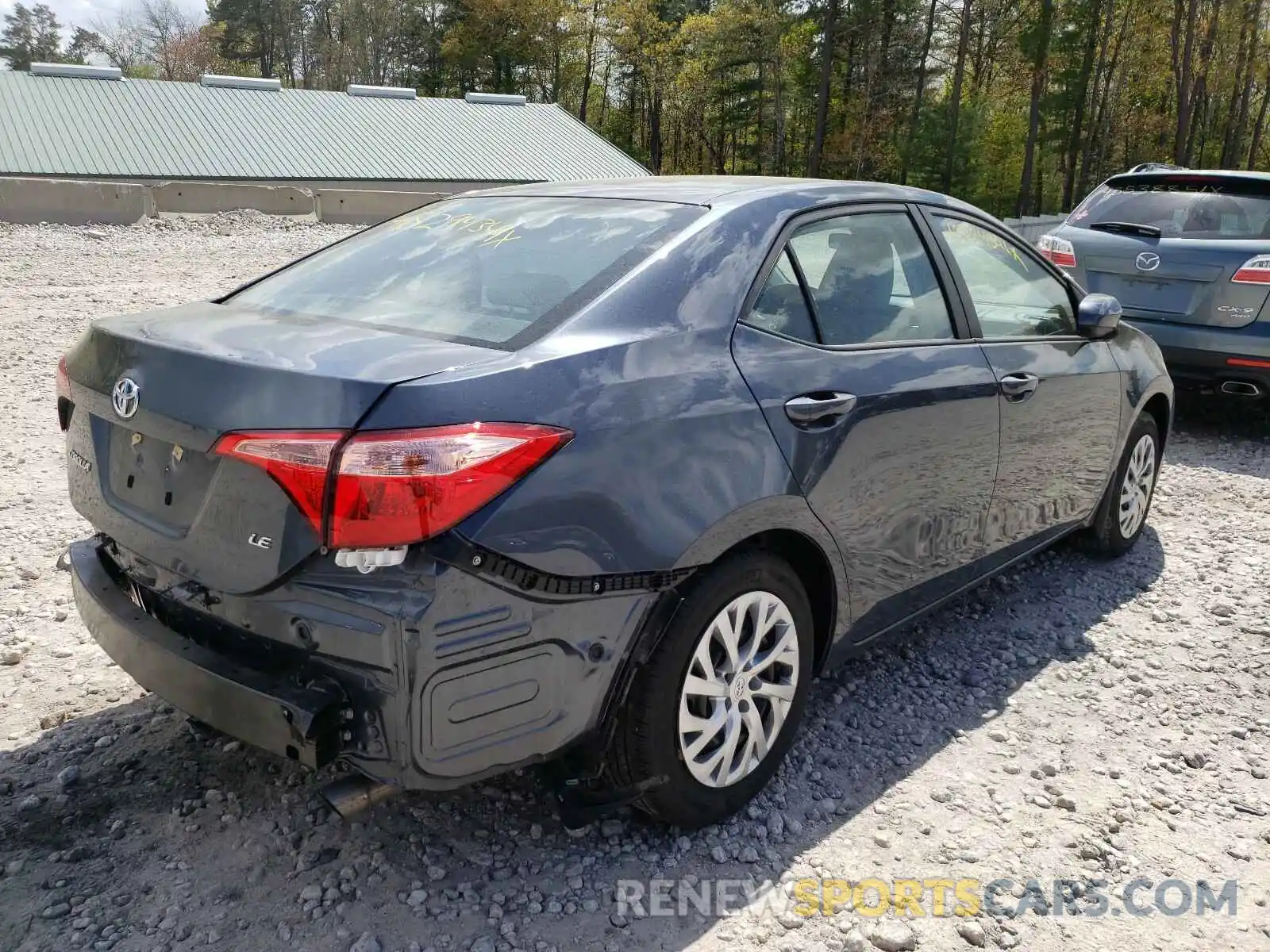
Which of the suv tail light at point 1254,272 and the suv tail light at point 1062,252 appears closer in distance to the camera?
the suv tail light at point 1254,272

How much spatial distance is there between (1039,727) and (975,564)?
59cm

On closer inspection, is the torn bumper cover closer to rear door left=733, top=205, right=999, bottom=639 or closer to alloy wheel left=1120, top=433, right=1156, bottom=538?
rear door left=733, top=205, right=999, bottom=639

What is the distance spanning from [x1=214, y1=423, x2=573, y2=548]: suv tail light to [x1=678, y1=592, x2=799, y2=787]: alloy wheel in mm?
773

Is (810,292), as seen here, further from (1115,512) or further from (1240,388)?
(1240,388)

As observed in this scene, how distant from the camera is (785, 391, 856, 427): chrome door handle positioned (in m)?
2.73

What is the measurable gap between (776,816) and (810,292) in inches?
58.3

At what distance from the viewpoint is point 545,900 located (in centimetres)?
251

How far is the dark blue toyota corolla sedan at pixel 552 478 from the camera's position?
6.86ft

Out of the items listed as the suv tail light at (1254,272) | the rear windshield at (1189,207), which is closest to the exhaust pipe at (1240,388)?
the suv tail light at (1254,272)

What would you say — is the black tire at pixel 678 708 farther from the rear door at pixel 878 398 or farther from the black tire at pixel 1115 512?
the black tire at pixel 1115 512

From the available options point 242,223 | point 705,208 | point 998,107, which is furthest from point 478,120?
point 705,208

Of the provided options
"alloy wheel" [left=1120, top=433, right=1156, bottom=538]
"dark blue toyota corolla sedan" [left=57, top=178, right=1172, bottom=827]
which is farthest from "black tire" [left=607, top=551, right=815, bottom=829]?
"alloy wheel" [left=1120, top=433, right=1156, bottom=538]

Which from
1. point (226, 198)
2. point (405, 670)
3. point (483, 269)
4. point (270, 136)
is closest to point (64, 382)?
point (483, 269)

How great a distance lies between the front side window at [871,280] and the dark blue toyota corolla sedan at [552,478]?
1cm
